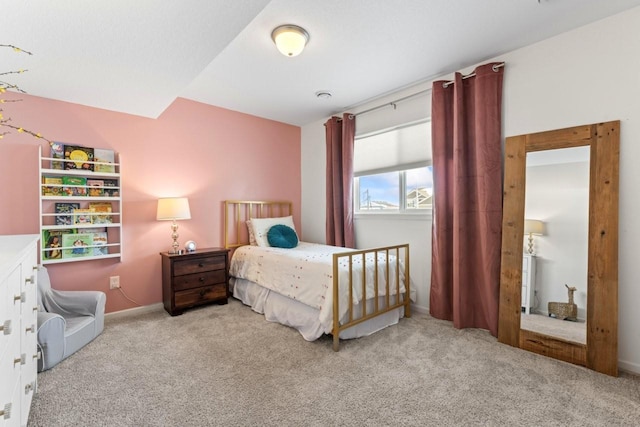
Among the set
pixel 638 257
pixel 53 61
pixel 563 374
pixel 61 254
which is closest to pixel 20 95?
pixel 53 61

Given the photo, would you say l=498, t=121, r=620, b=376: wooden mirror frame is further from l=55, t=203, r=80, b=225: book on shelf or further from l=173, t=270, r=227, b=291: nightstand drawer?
l=55, t=203, r=80, b=225: book on shelf

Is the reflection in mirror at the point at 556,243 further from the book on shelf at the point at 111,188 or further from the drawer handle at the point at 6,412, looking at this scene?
the book on shelf at the point at 111,188

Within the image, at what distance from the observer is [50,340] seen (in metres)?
1.97

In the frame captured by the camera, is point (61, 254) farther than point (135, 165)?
No

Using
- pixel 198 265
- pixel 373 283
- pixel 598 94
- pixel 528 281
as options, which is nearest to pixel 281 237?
pixel 198 265

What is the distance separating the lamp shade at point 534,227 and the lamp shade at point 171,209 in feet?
10.3

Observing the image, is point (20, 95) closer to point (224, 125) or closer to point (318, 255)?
point (224, 125)

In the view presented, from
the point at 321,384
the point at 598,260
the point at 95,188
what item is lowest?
the point at 321,384

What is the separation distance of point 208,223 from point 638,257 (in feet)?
12.7

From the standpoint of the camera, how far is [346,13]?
1935mm

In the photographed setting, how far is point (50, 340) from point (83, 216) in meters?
1.22

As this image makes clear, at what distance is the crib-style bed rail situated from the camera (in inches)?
89.8

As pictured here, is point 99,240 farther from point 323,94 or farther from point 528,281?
point 528,281

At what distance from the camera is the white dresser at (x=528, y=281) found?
233cm
